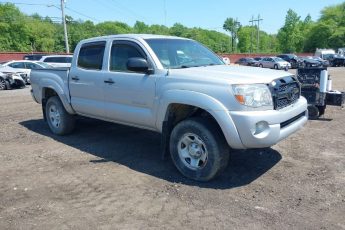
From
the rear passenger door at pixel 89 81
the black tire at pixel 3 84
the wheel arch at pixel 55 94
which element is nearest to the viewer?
the rear passenger door at pixel 89 81

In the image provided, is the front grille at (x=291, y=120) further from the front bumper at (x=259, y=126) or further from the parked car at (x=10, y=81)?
the parked car at (x=10, y=81)

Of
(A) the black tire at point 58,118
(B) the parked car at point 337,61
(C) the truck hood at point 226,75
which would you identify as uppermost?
(C) the truck hood at point 226,75

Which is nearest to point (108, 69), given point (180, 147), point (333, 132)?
point (180, 147)

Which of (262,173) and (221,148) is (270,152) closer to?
(262,173)

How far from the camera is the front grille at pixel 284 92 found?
4766mm

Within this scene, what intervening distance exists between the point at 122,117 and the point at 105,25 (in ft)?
389

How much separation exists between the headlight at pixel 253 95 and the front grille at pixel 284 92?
12 cm

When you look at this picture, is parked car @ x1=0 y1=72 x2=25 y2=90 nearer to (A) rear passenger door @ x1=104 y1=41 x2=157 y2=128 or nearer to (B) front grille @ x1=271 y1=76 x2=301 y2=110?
(A) rear passenger door @ x1=104 y1=41 x2=157 y2=128

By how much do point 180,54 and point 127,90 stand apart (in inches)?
37.9

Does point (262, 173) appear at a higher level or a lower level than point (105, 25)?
lower

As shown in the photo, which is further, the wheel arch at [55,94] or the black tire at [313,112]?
the black tire at [313,112]

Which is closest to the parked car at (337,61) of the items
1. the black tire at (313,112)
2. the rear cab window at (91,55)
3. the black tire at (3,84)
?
the black tire at (3,84)

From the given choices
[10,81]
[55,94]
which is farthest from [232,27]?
[55,94]

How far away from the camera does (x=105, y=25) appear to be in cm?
11956
